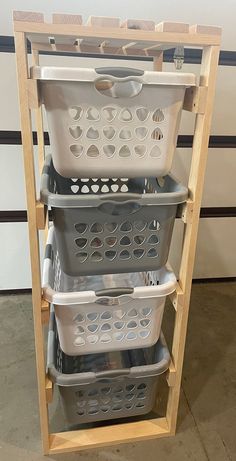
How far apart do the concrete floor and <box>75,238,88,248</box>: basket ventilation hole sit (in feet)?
2.34

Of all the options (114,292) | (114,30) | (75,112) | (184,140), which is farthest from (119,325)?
(184,140)

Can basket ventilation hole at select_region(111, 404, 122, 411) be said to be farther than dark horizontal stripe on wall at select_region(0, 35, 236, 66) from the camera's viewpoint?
No

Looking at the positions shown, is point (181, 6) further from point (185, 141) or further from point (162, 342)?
point (162, 342)

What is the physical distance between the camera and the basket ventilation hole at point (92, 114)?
0.87 meters

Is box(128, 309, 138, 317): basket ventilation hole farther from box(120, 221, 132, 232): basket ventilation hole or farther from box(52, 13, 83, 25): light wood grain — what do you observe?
box(52, 13, 83, 25): light wood grain

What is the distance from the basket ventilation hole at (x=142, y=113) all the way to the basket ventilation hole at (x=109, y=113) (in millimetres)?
57

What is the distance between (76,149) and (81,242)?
0.24m

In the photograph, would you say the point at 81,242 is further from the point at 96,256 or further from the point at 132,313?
the point at 132,313

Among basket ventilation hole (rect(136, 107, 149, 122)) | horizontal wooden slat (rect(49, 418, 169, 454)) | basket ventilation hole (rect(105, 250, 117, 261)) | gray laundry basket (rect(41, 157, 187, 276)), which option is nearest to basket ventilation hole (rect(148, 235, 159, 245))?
gray laundry basket (rect(41, 157, 187, 276))

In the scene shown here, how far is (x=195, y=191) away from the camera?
0.99m

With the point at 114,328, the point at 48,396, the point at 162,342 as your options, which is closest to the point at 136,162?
the point at 114,328

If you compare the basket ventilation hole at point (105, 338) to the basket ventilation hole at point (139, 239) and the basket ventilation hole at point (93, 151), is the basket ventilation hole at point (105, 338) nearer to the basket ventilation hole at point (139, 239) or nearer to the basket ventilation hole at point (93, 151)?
the basket ventilation hole at point (139, 239)

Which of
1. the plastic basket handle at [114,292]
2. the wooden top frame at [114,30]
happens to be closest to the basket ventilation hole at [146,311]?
the plastic basket handle at [114,292]

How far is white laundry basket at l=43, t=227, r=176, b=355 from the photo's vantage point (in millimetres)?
1027
